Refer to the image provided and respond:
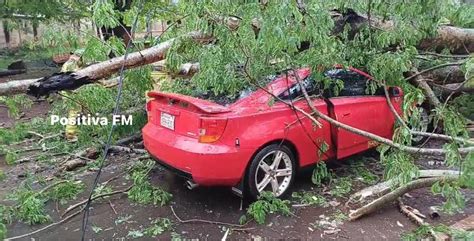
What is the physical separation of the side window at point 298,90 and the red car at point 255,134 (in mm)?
11

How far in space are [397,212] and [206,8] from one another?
2755 millimetres

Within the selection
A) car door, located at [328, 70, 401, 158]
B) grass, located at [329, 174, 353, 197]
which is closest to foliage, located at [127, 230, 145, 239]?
grass, located at [329, 174, 353, 197]

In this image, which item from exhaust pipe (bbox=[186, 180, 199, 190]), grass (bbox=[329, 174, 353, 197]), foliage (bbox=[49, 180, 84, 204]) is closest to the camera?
exhaust pipe (bbox=[186, 180, 199, 190])

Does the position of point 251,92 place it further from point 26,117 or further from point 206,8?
point 26,117

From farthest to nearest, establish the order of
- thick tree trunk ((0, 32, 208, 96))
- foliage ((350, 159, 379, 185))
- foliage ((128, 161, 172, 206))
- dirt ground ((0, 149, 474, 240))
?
foliage ((350, 159, 379, 185)), foliage ((128, 161, 172, 206)), dirt ground ((0, 149, 474, 240)), thick tree trunk ((0, 32, 208, 96))

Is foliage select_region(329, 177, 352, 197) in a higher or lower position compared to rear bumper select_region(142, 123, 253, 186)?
lower

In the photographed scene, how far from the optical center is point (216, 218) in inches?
165

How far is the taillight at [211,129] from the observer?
13.1ft

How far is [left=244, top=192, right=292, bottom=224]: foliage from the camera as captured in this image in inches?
157

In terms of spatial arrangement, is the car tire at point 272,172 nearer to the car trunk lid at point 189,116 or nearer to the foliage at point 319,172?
the foliage at point 319,172

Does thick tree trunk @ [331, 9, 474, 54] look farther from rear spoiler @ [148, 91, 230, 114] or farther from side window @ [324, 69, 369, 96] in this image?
rear spoiler @ [148, 91, 230, 114]

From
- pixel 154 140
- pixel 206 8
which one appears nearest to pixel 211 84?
pixel 206 8

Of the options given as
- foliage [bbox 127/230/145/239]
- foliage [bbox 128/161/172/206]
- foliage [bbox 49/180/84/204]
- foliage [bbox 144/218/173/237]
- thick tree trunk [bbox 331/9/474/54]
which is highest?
thick tree trunk [bbox 331/9/474/54]

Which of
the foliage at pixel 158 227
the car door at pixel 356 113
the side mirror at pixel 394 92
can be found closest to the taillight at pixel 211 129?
the foliage at pixel 158 227
